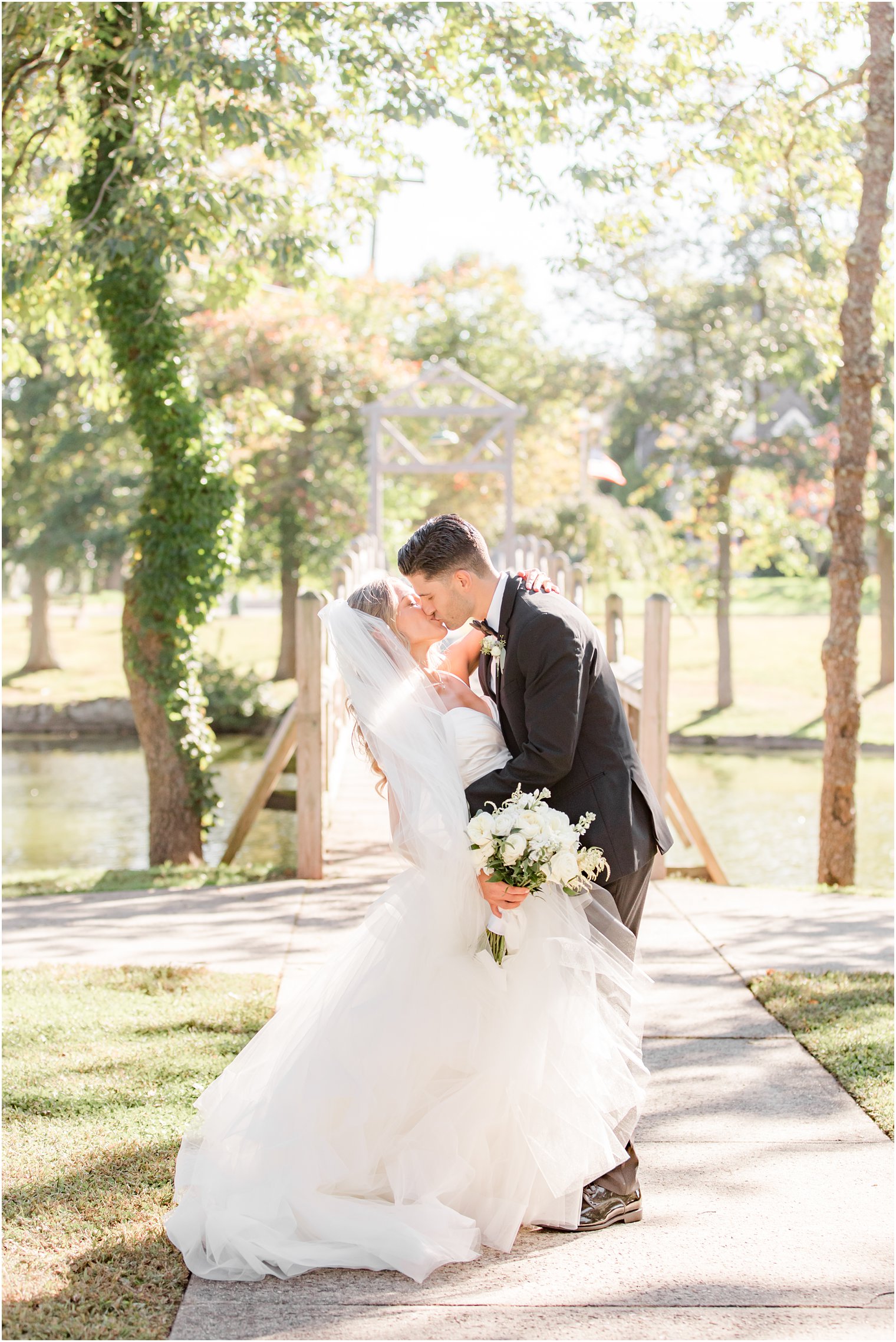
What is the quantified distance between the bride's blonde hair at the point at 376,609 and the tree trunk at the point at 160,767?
6.51 m

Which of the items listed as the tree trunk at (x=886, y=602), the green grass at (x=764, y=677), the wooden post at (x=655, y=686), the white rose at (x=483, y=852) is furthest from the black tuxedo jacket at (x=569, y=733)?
the tree trunk at (x=886, y=602)

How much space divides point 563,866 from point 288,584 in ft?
62.3

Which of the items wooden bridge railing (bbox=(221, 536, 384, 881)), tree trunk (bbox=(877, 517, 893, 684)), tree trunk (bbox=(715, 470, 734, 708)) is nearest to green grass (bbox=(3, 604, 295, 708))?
tree trunk (bbox=(715, 470, 734, 708))

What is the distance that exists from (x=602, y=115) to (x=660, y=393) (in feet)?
40.9

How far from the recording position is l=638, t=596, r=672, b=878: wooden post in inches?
275

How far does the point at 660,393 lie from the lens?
826 inches

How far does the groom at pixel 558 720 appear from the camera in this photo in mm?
3119

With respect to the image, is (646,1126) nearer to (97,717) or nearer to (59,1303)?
(59,1303)

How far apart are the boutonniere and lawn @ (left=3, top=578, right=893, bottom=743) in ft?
48.1

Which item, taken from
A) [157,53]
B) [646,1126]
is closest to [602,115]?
[157,53]

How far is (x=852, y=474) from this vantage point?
29.6ft

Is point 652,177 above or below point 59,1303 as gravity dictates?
above

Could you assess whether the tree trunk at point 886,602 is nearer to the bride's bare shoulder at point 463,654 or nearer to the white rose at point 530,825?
the bride's bare shoulder at point 463,654

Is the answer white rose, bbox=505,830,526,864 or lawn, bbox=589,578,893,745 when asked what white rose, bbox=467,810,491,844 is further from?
lawn, bbox=589,578,893,745
